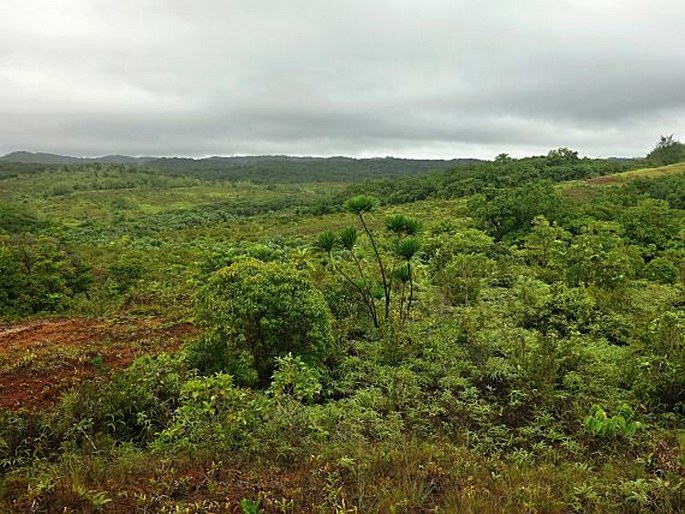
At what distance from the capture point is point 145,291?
45.6 ft

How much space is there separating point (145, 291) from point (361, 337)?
7.65 metres

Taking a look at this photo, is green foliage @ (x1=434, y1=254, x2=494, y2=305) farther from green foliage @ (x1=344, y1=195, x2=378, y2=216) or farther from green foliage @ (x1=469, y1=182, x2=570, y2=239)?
green foliage @ (x1=469, y1=182, x2=570, y2=239)

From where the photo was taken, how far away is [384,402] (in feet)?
19.3

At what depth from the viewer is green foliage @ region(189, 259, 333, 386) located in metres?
6.48

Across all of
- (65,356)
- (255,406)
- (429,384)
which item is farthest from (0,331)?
(429,384)

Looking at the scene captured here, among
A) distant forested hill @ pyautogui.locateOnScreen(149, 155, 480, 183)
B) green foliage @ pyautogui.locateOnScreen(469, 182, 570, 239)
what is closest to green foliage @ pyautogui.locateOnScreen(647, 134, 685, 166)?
green foliage @ pyautogui.locateOnScreen(469, 182, 570, 239)

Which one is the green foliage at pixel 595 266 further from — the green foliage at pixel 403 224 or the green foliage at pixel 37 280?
the green foliage at pixel 37 280

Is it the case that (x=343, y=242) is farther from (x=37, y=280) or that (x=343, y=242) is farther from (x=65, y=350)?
(x=37, y=280)

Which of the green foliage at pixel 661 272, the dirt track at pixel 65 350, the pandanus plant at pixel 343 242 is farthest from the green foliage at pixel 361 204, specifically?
the green foliage at pixel 661 272

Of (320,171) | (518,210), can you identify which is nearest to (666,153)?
(518,210)

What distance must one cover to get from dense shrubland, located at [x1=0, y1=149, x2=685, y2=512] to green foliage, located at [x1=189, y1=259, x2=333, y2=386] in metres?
0.02

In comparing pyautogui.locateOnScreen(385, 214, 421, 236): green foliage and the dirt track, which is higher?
pyautogui.locateOnScreen(385, 214, 421, 236): green foliage

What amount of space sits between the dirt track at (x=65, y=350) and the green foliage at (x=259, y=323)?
4.75 feet

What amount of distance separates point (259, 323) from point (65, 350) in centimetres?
315
